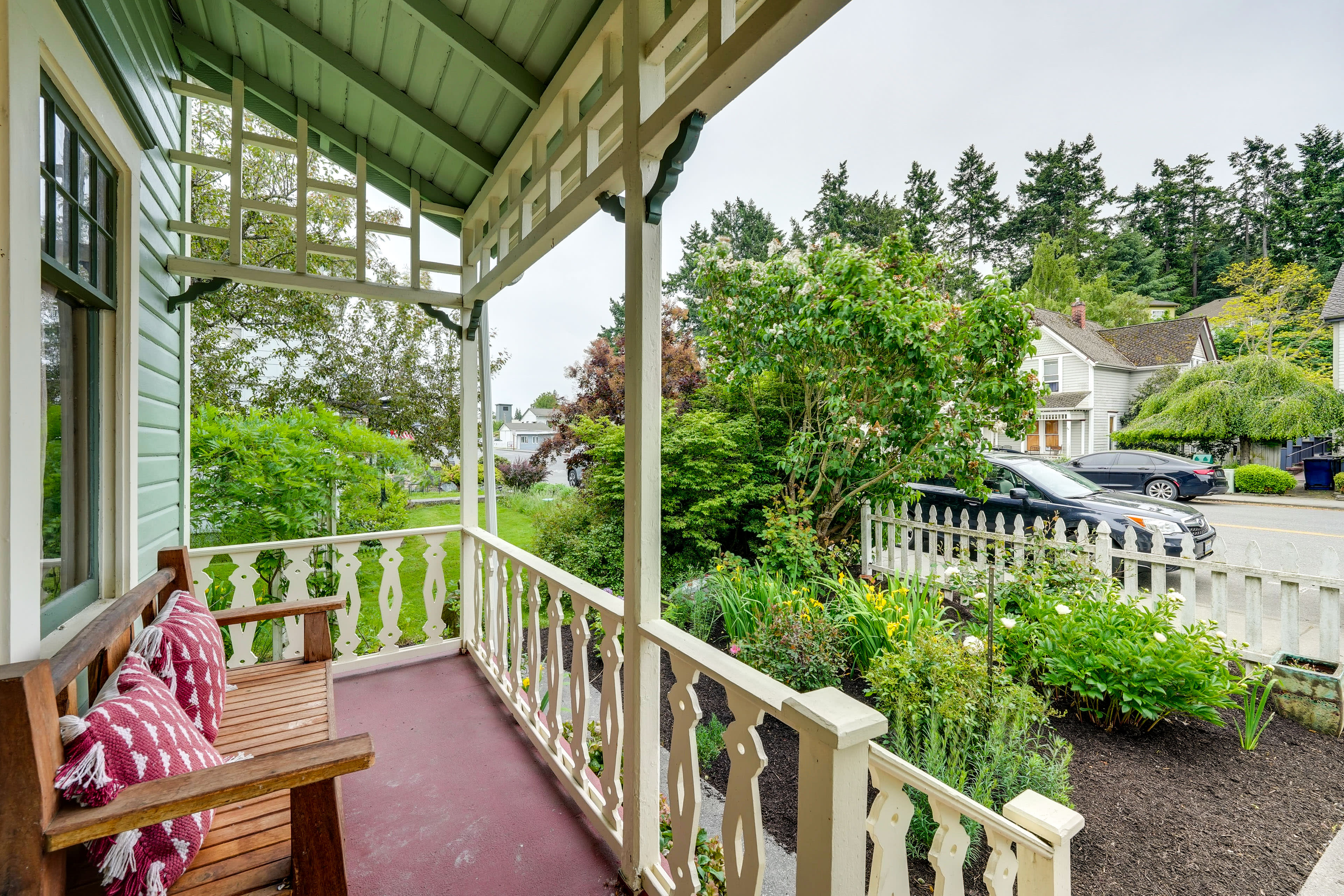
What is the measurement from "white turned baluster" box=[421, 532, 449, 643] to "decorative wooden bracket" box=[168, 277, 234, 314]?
1.69m

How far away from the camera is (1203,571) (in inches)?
138

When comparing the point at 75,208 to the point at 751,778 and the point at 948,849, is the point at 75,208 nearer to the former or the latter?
the point at 751,778

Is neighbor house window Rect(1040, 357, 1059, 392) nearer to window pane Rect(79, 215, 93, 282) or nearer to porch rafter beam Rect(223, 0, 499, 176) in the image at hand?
porch rafter beam Rect(223, 0, 499, 176)

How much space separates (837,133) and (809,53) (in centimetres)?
261

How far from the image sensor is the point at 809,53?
14.6ft

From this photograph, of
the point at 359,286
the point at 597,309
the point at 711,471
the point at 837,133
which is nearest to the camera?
the point at 359,286

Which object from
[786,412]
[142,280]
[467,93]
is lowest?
[786,412]

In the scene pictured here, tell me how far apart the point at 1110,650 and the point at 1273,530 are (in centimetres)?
203

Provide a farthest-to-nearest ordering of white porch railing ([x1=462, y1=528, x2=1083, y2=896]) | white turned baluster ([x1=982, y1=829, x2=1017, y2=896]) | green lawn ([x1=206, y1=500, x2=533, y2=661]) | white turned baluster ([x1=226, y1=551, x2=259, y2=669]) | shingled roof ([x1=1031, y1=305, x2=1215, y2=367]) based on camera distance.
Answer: shingled roof ([x1=1031, y1=305, x2=1215, y2=367]) < green lawn ([x1=206, y1=500, x2=533, y2=661]) < white turned baluster ([x1=226, y1=551, x2=259, y2=669]) < white turned baluster ([x1=982, y1=829, x2=1017, y2=896]) < white porch railing ([x1=462, y1=528, x2=1083, y2=896])

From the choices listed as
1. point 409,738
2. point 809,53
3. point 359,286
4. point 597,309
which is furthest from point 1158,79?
point 597,309

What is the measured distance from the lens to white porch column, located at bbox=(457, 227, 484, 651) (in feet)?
10.7

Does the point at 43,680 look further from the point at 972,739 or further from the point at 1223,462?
the point at 1223,462

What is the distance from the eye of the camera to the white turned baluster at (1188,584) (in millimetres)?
2887

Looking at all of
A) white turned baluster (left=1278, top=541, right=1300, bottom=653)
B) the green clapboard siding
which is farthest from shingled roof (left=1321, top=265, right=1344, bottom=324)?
the green clapboard siding
